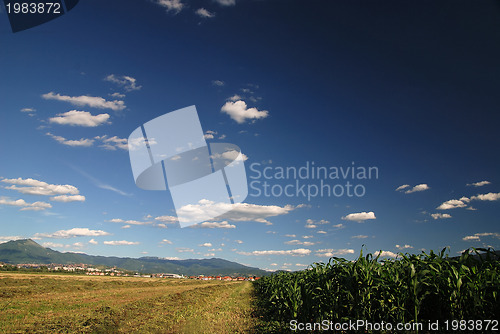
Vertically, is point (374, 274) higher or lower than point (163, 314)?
higher

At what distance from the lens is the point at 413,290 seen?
785 cm

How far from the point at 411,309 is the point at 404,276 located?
895 millimetres

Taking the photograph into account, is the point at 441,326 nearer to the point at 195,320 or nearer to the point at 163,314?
the point at 195,320

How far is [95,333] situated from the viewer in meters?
12.8

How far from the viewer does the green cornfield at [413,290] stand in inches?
275

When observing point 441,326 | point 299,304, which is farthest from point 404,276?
point 299,304

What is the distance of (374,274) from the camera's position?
923 cm

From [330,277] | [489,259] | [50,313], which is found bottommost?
[50,313]

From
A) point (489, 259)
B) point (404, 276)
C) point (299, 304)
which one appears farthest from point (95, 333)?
point (489, 259)

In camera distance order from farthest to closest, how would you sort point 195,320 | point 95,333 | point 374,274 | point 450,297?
point 195,320
point 95,333
point 374,274
point 450,297

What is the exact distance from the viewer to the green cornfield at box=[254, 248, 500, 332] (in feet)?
22.9

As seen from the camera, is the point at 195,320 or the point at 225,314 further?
the point at 225,314

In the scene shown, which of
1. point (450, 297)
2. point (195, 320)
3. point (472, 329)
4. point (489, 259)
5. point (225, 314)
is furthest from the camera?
point (225, 314)

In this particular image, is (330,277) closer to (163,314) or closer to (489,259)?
(489,259)
